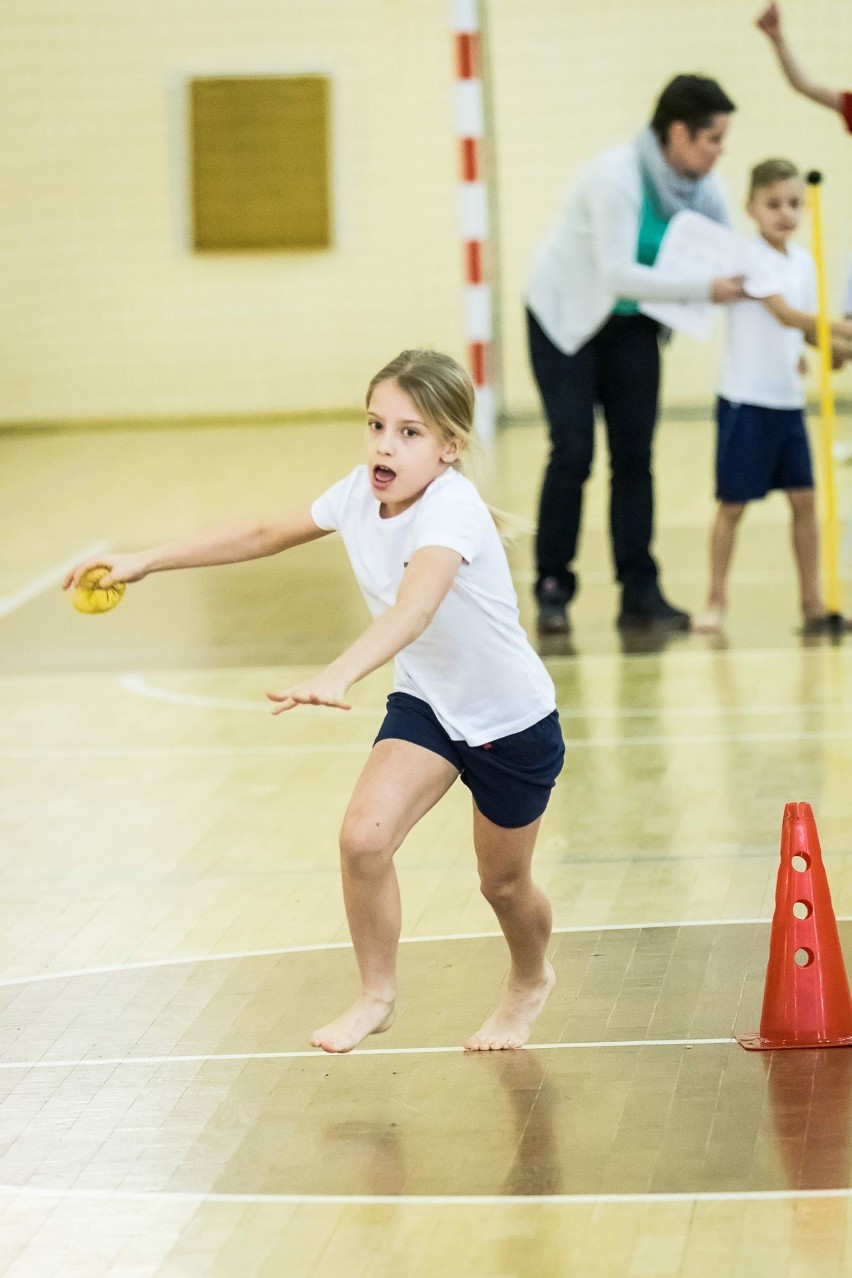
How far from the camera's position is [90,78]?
12.9m

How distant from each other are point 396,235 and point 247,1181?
422 inches

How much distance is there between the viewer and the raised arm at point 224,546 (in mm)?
3373

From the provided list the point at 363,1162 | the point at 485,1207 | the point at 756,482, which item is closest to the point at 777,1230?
the point at 485,1207

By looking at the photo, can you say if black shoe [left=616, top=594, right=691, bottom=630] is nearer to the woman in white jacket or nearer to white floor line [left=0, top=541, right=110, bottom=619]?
the woman in white jacket

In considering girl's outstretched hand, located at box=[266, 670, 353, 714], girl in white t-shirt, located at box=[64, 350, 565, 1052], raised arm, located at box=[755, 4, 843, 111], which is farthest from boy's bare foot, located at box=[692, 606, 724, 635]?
girl's outstretched hand, located at box=[266, 670, 353, 714]

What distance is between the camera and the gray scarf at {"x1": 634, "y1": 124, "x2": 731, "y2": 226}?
6.66m

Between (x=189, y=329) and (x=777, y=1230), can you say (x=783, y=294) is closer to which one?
(x=777, y=1230)

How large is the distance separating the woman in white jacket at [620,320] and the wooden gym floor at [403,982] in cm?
30

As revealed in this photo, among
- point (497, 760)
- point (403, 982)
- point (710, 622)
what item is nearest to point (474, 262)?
point (710, 622)

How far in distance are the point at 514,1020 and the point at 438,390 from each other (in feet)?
3.78

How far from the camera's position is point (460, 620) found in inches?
129

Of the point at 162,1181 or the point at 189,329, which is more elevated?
the point at 189,329

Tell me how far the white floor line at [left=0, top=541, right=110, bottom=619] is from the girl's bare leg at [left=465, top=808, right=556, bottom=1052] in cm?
458

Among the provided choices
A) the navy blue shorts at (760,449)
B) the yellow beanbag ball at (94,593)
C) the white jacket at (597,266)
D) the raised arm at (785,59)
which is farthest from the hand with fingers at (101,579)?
the raised arm at (785,59)
